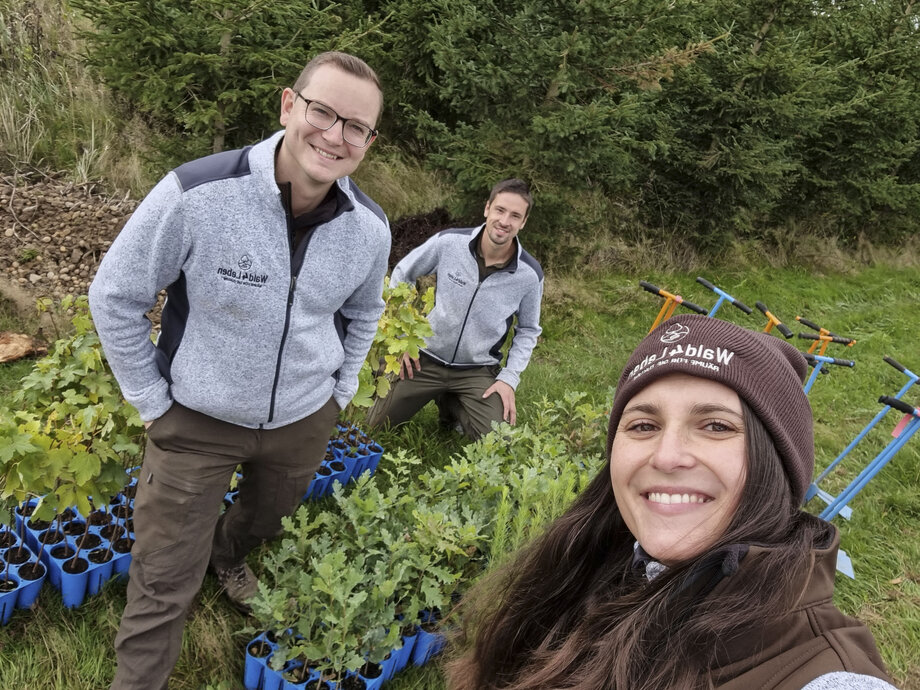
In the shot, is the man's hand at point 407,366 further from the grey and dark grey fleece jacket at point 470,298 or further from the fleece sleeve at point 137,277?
the fleece sleeve at point 137,277

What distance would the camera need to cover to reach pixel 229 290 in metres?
2.00

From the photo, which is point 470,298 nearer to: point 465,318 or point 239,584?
point 465,318

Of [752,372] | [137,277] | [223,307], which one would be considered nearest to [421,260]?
[223,307]

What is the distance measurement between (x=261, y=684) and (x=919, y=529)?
4517 millimetres

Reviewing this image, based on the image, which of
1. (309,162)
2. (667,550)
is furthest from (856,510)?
(309,162)

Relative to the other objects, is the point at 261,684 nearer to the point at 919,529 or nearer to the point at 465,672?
the point at 465,672

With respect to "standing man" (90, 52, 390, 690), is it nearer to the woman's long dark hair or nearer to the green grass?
the green grass

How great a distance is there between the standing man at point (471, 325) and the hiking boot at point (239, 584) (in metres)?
1.59

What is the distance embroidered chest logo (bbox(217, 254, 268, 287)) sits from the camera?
6.52ft

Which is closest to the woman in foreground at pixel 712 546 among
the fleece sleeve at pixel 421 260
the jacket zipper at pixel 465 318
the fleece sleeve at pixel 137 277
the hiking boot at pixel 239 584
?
the fleece sleeve at pixel 137 277

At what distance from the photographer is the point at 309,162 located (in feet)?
6.47

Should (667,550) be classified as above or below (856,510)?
above

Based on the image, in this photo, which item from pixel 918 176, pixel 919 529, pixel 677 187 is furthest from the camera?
pixel 918 176

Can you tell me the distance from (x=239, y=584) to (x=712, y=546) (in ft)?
7.42
